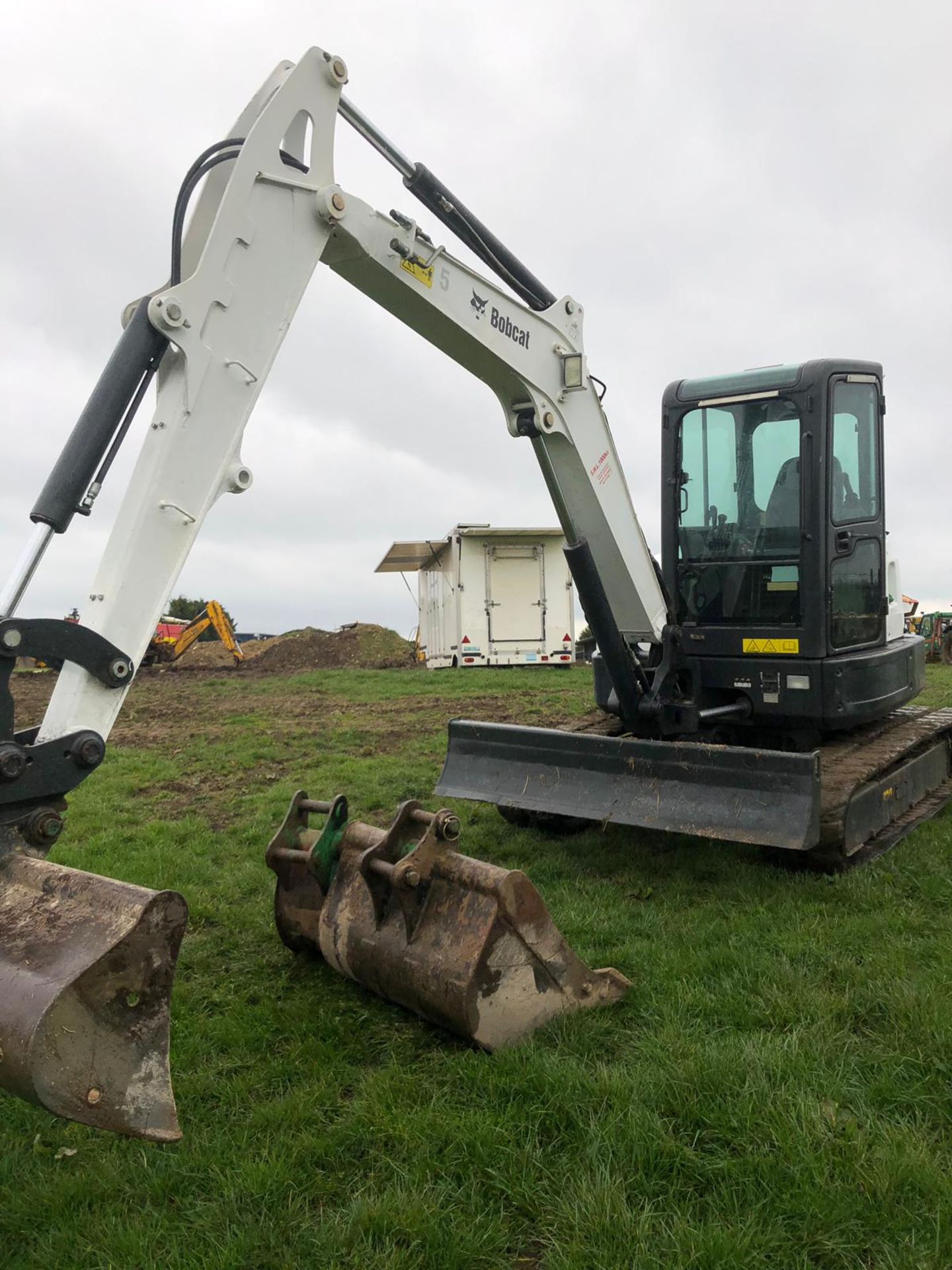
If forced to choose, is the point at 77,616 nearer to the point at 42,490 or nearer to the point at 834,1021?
the point at 42,490

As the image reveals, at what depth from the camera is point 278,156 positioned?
3.94 meters

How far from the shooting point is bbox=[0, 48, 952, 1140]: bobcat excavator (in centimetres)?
286

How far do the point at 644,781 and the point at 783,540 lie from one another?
176 centimetres

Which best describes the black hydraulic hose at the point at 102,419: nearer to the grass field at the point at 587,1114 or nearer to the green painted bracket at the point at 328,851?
the green painted bracket at the point at 328,851

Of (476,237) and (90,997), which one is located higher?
(476,237)

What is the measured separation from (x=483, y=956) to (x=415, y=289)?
118 inches

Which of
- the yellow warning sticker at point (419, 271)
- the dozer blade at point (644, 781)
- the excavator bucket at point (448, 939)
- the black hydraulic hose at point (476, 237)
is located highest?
the black hydraulic hose at point (476, 237)

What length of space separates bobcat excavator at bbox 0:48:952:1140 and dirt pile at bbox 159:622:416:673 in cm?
1713

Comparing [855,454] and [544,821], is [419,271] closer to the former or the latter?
[855,454]

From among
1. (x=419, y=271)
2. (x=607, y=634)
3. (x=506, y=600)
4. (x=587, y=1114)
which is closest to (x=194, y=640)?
(x=506, y=600)

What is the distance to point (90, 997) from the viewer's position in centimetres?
259

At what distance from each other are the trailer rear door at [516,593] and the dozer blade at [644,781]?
13.3 m

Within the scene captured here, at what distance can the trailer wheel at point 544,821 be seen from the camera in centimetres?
640

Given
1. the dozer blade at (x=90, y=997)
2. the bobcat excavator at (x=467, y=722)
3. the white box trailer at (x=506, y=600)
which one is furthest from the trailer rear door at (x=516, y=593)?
the dozer blade at (x=90, y=997)
